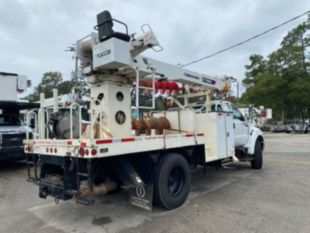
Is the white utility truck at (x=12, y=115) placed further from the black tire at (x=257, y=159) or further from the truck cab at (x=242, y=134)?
the black tire at (x=257, y=159)

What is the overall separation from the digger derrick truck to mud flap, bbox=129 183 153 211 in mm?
16

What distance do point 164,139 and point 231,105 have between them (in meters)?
4.04

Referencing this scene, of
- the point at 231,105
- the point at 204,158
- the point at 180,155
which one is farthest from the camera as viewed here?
the point at 231,105

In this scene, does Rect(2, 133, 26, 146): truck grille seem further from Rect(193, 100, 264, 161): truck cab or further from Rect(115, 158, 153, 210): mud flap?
Rect(193, 100, 264, 161): truck cab

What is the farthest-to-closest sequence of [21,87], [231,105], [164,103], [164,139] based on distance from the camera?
[21,87] → [231,105] → [164,103] → [164,139]

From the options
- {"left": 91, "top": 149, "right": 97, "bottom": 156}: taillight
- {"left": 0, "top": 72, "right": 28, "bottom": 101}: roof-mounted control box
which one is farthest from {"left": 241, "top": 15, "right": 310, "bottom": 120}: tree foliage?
{"left": 91, "top": 149, "right": 97, "bottom": 156}: taillight

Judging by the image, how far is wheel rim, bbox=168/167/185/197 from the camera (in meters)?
5.13

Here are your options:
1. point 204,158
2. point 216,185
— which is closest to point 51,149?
point 204,158

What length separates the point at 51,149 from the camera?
442 cm

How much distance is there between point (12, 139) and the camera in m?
8.86

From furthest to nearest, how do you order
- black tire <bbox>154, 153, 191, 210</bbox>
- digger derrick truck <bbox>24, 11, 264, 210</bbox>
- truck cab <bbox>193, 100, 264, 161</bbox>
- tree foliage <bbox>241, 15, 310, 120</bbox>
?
tree foliage <bbox>241, 15, 310, 120</bbox> → truck cab <bbox>193, 100, 264, 161</bbox> → black tire <bbox>154, 153, 191, 210</bbox> → digger derrick truck <bbox>24, 11, 264, 210</bbox>

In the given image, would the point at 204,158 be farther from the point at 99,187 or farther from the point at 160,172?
the point at 99,187

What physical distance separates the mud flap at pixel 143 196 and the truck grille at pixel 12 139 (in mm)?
5943

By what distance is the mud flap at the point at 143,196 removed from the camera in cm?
444
